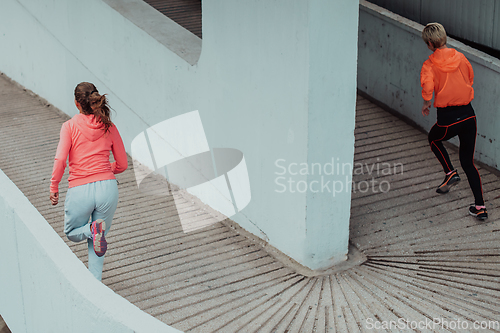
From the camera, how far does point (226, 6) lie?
5168mm

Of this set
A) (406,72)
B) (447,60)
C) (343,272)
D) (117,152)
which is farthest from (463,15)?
(117,152)

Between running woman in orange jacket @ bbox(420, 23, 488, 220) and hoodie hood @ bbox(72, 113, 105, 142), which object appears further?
running woman in orange jacket @ bbox(420, 23, 488, 220)

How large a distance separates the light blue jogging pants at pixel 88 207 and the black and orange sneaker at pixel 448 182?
3.56m

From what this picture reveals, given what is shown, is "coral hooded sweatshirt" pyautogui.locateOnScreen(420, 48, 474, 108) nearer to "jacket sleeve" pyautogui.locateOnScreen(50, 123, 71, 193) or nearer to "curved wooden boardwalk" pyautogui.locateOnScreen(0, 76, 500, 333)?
"curved wooden boardwalk" pyautogui.locateOnScreen(0, 76, 500, 333)

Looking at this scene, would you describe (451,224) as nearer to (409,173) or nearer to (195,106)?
(409,173)

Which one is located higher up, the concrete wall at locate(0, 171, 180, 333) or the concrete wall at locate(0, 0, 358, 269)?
the concrete wall at locate(0, 0, 358, 269)

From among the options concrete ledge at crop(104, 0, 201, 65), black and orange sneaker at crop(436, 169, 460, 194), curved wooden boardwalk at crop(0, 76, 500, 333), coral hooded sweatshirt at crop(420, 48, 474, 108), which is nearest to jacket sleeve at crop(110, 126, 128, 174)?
curved wooden boardwalk at crop(0, 76, 500, 333)

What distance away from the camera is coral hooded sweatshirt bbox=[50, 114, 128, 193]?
430 centimetres

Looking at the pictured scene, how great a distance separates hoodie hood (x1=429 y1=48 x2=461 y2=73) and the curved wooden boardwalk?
1.50 meters

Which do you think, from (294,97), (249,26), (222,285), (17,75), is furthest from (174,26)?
(17,75)

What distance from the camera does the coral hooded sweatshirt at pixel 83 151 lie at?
430cm

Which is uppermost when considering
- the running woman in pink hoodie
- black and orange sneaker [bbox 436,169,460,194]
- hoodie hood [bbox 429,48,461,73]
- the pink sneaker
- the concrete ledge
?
the concrete ledge

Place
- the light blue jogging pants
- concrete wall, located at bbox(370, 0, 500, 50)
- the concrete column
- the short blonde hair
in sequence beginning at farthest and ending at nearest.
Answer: concrete wall, located at bbox(370, 0, 500, 50) → the short blonde hair → the concrete column → the light blue jogging pants

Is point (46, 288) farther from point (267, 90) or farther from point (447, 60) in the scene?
point (447, 60)
